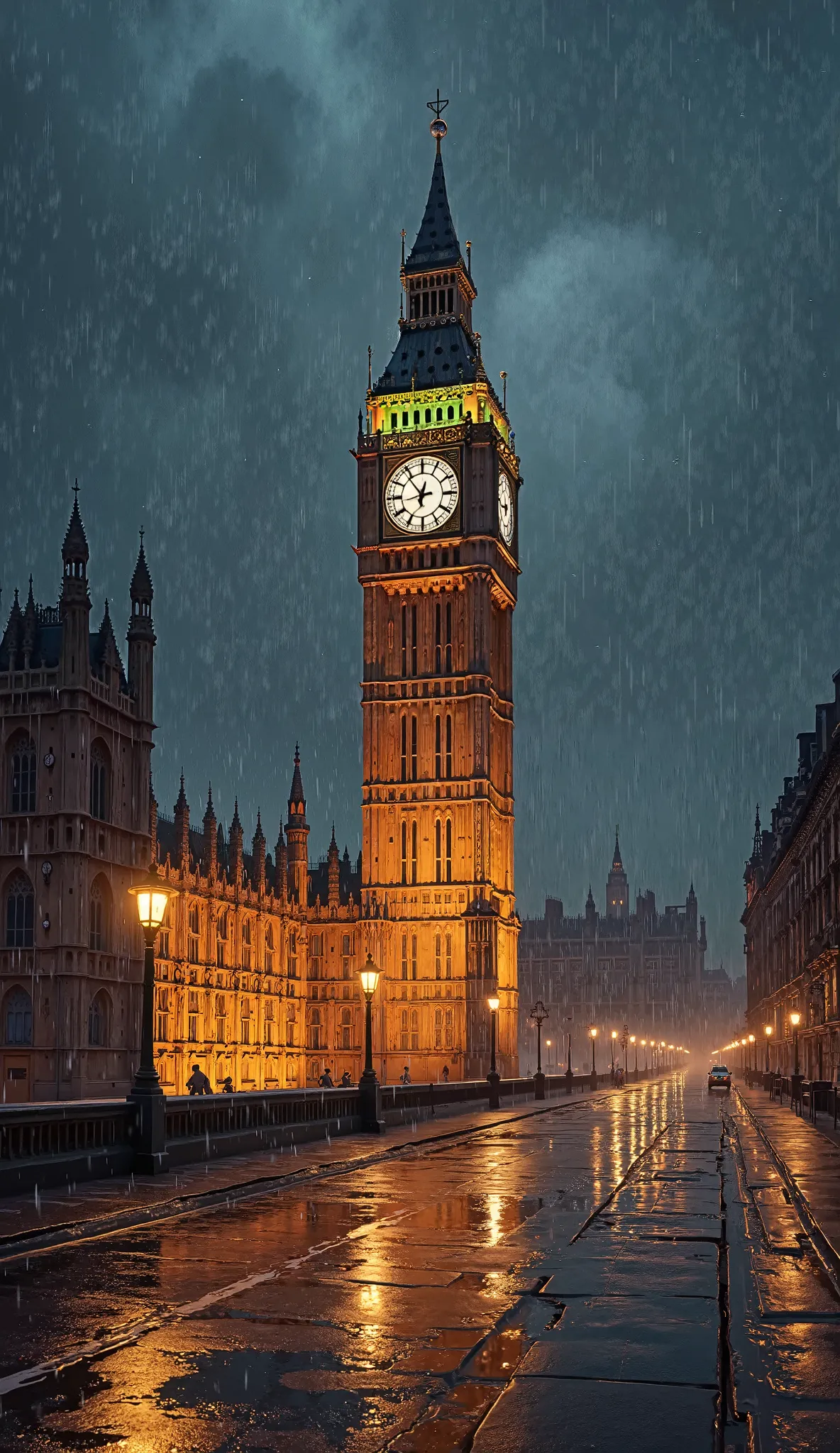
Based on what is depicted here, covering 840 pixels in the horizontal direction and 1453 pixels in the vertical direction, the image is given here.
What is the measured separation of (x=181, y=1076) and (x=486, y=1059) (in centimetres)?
2396

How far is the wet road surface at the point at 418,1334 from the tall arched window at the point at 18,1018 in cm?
4870

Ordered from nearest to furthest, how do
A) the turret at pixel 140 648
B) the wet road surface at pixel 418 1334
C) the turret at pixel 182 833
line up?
1. the wet road surface at pixel 418 1334
2. the turret at pixel 140 648
3. the turret at pixel 182 833

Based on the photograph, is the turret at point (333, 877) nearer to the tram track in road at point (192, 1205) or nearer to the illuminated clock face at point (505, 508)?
the illuminated clock face at point (505, 508)

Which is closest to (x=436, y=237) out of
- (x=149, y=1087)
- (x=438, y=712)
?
(x=438, y=712)

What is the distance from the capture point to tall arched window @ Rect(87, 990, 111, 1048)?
65.6m

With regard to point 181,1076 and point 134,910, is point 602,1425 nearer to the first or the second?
point 134,910

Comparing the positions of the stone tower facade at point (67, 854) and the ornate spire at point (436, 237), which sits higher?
the ornate spire at point (436, 237)

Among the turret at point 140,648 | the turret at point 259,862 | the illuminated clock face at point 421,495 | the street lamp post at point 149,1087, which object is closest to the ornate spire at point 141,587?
the turret at point 140,648

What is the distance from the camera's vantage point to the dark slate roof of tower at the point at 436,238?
124 metres

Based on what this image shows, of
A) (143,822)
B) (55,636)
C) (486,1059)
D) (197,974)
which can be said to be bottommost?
(486,1059)

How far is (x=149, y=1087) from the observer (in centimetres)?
2298

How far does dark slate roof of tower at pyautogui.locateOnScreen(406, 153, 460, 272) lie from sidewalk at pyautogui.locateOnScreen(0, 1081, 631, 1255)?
10208 cm

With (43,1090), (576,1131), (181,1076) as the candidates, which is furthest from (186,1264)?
(181,1076)

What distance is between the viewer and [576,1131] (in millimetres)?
37375
